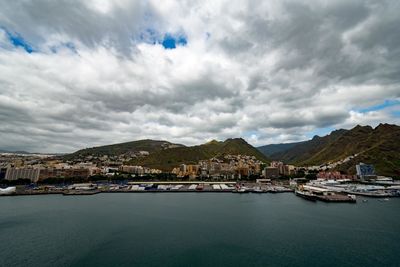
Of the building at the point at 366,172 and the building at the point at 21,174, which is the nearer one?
the building at the point at 21,174

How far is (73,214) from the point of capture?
137 feet

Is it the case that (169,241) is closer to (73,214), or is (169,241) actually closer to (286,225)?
(286,225)

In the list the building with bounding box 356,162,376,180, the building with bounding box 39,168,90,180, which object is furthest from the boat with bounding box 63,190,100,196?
the building with bounding box 356,162,376,180

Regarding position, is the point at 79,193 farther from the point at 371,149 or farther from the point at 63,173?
the point at 371,149

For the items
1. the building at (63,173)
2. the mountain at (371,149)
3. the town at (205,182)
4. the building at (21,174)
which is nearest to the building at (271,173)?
the town at (205,182)

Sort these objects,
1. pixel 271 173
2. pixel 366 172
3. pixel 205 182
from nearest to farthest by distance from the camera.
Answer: pixel 366 172 < pixel 205 182 < pixel 271 173

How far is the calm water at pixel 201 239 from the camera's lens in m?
21.1

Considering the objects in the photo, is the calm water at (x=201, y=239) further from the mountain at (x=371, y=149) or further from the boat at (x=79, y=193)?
the mountain at (x=371, y=149)

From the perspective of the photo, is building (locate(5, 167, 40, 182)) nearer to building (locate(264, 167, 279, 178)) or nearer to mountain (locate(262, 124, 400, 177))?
building (locate(264, 167, 279, 178))

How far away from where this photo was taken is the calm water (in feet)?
69.3

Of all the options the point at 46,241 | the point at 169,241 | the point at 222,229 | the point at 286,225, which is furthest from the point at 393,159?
the point at 46,241

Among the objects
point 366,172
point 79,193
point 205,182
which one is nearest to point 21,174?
point 79,193

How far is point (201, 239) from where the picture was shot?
1043 inches

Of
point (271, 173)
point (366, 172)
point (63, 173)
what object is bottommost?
point (366, 172)
